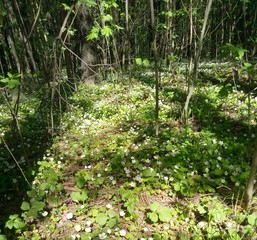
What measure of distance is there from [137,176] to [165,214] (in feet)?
2.83

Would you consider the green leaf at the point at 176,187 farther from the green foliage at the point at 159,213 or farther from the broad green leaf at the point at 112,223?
the broad green leaf at the point at 112,223

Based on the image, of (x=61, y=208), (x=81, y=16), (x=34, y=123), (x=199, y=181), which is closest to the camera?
(x=61, y=208)

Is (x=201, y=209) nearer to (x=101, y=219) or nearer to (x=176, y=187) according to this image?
(x=176, y=187)

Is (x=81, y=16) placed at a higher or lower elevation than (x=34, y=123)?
higher

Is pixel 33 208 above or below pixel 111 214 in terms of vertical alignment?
above

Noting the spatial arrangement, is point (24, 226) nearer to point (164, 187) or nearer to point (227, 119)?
point (164, 187)

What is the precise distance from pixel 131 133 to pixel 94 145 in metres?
0.94

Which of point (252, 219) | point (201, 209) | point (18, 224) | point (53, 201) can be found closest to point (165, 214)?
point (201, 209)

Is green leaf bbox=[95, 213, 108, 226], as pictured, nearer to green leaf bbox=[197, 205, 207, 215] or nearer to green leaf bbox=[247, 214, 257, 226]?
green leaf bbox=[197, 205, 207, 215]

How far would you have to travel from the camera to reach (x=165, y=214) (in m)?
3.58

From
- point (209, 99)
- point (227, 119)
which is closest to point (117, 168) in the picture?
point (227, 119)

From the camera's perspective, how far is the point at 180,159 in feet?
15.5

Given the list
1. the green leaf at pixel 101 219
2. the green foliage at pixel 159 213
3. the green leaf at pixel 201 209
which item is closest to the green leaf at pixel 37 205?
the green leaf at pixel 101 219

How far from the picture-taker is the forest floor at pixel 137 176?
3.50 m
